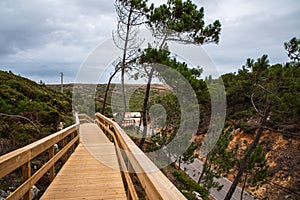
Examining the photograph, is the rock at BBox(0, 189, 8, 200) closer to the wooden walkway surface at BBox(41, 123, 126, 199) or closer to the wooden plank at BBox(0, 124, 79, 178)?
the wooden walkway surface at BBox(41, 123, 126, 199)

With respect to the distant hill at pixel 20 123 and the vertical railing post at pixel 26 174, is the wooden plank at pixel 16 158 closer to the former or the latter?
the vertical railing post at pixel 26 174

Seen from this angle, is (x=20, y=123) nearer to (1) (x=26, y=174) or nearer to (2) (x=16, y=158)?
(1) (x=26, y=174)

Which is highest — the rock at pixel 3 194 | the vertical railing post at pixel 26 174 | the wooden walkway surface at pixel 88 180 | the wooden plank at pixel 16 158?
the wooden plank at pixel 16 158

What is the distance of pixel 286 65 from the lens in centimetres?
754

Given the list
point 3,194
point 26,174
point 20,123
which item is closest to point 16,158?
point 26,174

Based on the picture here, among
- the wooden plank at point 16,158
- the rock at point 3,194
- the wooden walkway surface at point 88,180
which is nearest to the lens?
the wooden plank at point 16,158

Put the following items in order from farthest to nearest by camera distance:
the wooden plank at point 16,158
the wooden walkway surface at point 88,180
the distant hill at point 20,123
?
the distant hill at point 20,123 < the wooden walkway surface at point 88,180 < the wooden plank at point 16,158

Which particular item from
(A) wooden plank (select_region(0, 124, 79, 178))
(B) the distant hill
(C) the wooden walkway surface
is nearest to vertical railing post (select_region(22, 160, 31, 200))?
(A) wooden plank (select_region(0, 124, 79, 178))

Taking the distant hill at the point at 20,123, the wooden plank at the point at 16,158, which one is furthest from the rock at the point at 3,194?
the distant hill at the point at 20,123

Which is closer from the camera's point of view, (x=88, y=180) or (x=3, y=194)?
(x=3, y=194)

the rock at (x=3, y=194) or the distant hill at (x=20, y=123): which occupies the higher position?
the distant hill at (x=20, y=123)

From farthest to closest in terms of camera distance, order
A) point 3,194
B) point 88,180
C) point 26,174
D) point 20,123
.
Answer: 1. point 20,123
2. point 88,180
3. point 3,194
4. point 26,174

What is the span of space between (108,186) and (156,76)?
21.8ft

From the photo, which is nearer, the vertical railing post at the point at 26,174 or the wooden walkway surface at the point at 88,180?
the vertical railing post at the point at 26,174
